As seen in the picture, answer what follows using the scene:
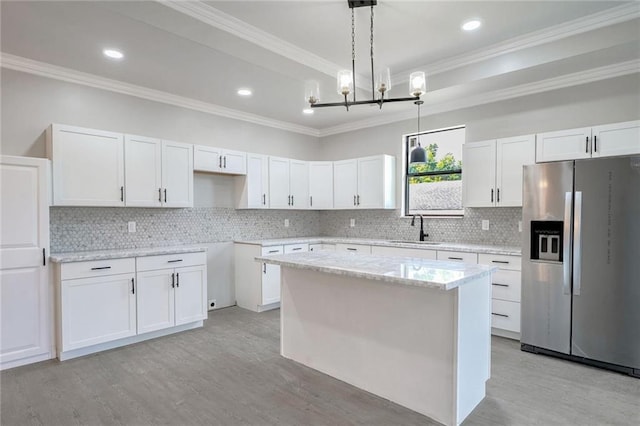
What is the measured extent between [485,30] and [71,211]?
4.37m

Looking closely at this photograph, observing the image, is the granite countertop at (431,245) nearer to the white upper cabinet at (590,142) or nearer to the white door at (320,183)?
the white door at (320,183)

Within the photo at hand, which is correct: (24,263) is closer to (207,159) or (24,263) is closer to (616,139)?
(207,159)

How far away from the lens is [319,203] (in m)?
5.83

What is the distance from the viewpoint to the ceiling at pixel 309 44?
9.02 ft

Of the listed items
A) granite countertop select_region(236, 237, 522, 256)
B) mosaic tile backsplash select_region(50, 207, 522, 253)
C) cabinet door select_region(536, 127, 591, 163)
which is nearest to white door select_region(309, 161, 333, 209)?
mosaic tile backsplash select_region(50, 207, 522, 253)

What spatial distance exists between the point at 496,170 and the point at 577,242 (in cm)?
120

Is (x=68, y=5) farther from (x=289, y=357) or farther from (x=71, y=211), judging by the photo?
(x=289, y=357)

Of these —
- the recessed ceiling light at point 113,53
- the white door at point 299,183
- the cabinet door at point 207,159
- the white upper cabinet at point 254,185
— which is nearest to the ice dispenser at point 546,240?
the white door at point 299,183

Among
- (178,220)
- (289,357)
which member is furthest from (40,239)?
(289,357)

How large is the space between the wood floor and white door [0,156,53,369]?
0.73ft

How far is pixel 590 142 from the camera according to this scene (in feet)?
11.2

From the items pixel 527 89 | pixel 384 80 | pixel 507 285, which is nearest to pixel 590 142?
pixel 527 89

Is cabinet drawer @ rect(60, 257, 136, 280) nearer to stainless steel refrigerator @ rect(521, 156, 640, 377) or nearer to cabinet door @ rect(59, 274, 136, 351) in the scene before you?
cabinet door @ rect(59, 274, 136, 351)

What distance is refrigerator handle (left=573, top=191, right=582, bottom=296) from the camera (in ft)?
10.2
